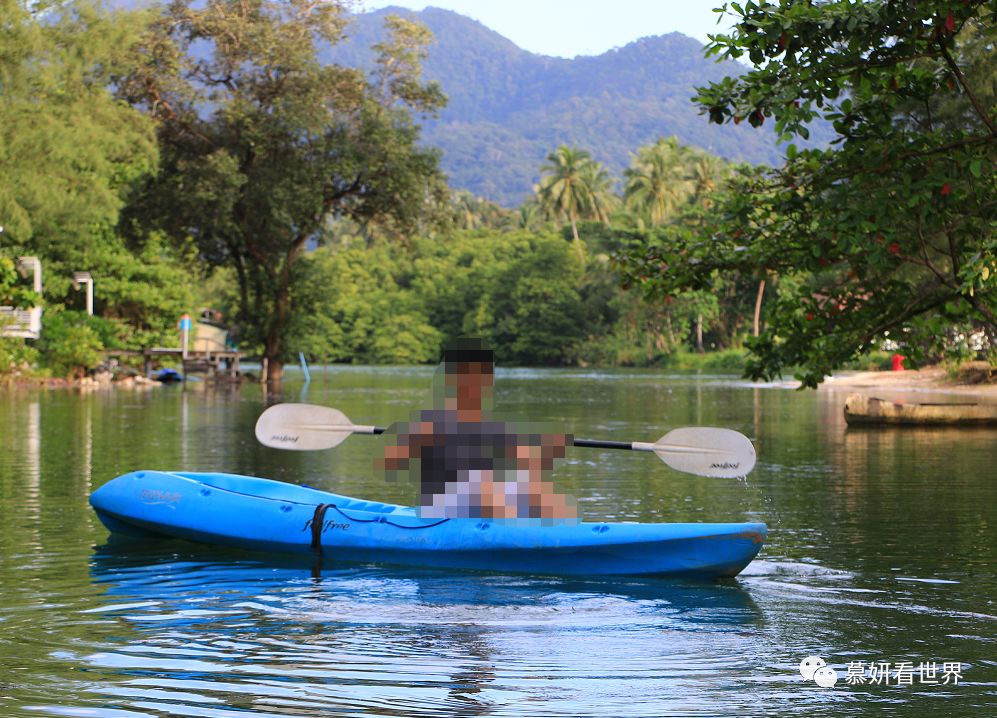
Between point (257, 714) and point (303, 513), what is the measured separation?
12.9ft

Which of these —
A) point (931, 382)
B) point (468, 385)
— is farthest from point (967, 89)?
point (931, 382)

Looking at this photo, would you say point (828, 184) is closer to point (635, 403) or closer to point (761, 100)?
point (761, 100)

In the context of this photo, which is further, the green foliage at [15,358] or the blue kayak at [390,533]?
the green foliage at [15,358]

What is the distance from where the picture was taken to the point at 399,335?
86250 millimetres

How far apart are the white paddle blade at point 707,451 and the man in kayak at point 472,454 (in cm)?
104

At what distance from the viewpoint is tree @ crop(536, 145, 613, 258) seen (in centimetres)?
8338

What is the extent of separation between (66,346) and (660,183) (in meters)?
44.2

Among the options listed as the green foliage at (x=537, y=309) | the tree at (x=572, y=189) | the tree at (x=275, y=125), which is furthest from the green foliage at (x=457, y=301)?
the tree at (x=275, y=125)

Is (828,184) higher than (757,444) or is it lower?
higher

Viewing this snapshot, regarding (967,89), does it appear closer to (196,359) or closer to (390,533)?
(390,533)

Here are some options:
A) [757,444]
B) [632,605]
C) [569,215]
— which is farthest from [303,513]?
[569,215]

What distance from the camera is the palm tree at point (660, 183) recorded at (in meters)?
75.4

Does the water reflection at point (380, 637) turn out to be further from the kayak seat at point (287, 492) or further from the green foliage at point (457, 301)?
the green foliage at point (457, 301)

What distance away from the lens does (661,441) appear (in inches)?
368
